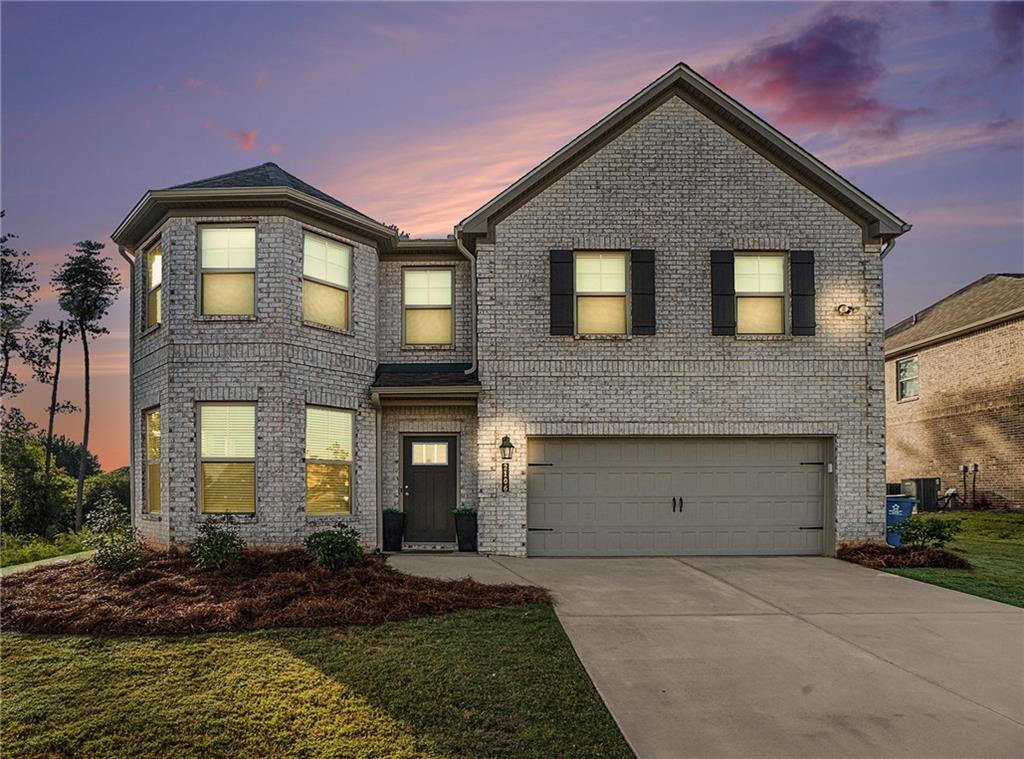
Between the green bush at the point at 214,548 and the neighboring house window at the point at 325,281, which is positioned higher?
the neighboring house window at the point at 325,281

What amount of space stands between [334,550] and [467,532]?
3.14 metres

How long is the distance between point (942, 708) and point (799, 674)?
1045 mm

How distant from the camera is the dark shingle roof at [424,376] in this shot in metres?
11.8

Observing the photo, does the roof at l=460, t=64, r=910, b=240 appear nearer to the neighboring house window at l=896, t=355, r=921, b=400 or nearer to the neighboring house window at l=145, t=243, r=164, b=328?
the neighboring house window at l=145, t=243, r=164, b=328

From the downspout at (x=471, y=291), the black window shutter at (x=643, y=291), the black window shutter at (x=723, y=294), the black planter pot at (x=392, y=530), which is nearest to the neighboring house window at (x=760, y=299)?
the black window shutter at (x=723, y=294)

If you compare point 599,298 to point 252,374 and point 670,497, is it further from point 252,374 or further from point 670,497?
point 252,374

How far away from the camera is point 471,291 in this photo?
12.8 m

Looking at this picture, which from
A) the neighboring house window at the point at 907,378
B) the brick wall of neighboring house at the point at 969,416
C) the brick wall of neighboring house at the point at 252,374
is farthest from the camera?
the neighboring house window at the point at 907,378

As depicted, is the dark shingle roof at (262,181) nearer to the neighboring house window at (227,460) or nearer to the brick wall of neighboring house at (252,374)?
the brick wall of neighboring house at (252,374)

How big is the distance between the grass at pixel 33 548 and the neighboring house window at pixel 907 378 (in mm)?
25072

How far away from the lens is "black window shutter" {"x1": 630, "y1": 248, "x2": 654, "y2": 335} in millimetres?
11945

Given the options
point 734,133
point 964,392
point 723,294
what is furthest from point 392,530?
point 964,392

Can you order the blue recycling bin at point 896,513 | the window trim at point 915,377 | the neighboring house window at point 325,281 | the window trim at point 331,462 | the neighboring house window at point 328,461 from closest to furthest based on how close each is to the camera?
the window trim at point 331,462
the neighboring house window at point 328,461
the neighboring house window at point 325,281
the blue recycling bin at point 896,513
the window trim at point 915,377

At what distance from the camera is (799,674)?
5648 millimetres
